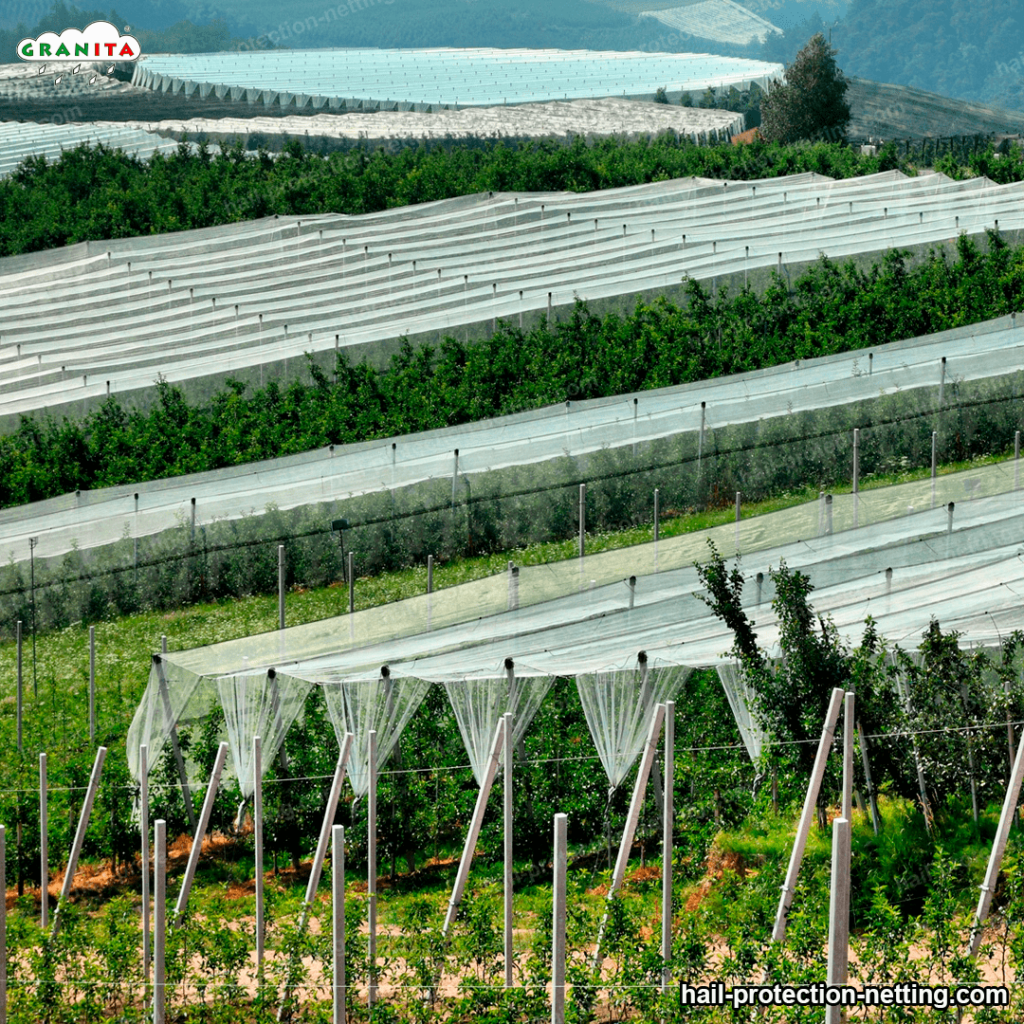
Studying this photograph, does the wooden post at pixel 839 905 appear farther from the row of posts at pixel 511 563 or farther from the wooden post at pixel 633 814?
the row of posts at pixel 511 563

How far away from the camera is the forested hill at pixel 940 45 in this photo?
176 m

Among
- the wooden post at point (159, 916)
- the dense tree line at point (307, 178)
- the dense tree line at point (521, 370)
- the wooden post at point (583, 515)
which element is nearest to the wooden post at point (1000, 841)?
the wooden post at point (159, 916)

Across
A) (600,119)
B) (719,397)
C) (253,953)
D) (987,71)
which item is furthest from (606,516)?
(987,71)

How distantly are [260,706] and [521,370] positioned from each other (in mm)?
11868

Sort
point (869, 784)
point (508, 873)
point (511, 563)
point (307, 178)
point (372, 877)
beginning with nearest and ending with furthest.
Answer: point (508, 873) → point (372, 877) → point (869, 784) → point (511, 563) → point (307, 178)

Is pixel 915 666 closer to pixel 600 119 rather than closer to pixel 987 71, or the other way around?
pixel 600 119

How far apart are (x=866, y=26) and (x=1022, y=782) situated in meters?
188

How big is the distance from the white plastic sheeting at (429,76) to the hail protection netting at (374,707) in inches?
1850

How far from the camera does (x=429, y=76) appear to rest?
6694 cm

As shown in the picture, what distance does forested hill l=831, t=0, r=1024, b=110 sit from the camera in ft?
579

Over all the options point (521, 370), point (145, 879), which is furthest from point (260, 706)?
point (521, 370)

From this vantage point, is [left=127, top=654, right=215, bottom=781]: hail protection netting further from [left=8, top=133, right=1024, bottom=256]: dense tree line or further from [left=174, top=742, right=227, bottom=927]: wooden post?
[left=8, top=133, right=1024, bottom=256]: dense tree line

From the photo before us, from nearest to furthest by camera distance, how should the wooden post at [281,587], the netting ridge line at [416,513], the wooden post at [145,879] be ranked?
the wooden post at [145,879] → the wooden post at [281,587] → the netting ridge line at [416,513]

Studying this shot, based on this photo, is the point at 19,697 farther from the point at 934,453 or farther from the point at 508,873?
the point at 934,453
